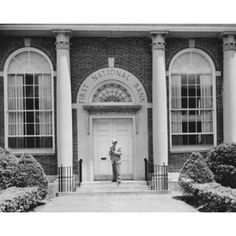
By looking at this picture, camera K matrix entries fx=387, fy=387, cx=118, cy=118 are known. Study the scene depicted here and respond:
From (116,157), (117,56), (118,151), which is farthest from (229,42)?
(116,157)

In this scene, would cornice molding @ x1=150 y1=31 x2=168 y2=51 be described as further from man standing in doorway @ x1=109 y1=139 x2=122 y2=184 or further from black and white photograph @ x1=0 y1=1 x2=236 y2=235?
man standing in doorway @ x1=109 y1=139 x2=122 y2=184

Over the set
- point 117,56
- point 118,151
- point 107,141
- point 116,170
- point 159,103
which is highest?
point 117,56

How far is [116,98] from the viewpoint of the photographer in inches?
639

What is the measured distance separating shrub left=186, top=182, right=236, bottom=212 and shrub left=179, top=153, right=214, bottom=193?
389mm

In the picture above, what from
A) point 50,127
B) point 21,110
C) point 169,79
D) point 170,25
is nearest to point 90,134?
point 50,127

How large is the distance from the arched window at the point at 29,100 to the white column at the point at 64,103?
2.79 feet

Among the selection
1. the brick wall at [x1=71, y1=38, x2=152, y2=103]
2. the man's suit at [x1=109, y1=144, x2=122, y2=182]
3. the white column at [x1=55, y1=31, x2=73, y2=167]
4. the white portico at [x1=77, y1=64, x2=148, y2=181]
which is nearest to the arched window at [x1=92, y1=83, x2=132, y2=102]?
the white portico at [x1=77, y1=64, x2=148, y2=181]

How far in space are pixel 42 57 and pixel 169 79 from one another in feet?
17.6

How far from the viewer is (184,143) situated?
16.4 m

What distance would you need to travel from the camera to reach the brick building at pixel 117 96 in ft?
51.9

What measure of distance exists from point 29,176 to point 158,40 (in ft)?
23.8

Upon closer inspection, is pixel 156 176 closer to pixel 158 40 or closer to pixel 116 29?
pixel 158 40

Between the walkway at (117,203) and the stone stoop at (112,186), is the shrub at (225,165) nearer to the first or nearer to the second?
the walkway at (117,203)

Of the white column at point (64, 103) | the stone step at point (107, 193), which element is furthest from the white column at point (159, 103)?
the white column at point (64, 103)
